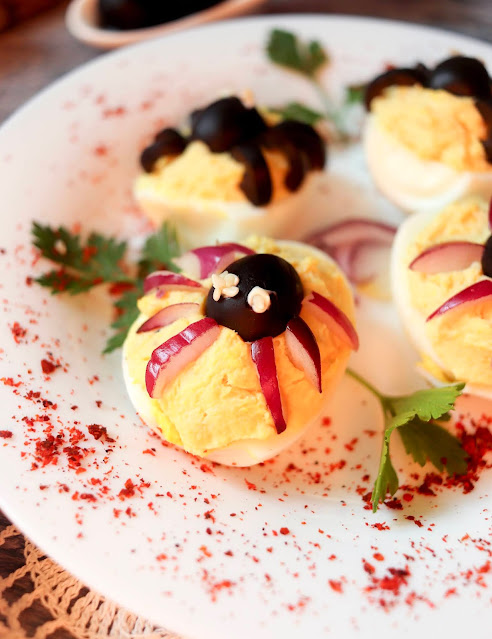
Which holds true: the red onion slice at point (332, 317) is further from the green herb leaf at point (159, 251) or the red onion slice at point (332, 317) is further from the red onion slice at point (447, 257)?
the green herb leaf at point (159, 251)

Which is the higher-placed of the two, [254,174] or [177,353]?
[254,174]

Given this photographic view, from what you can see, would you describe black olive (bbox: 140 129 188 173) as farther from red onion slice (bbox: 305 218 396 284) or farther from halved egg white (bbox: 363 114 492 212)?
halved egg white (bbox: 363 114 492 212)

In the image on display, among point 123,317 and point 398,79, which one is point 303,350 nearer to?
point 123,317

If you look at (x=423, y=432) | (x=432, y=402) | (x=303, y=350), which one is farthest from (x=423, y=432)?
(x=303, y=350)

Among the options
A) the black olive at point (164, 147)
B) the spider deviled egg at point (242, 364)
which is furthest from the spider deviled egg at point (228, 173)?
the spider deviled egg at point (242, 364)

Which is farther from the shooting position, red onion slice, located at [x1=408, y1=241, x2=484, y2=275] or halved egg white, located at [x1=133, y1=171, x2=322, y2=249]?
halved egg white, located at [x1=133, y1=171, x2=322, y2=249]

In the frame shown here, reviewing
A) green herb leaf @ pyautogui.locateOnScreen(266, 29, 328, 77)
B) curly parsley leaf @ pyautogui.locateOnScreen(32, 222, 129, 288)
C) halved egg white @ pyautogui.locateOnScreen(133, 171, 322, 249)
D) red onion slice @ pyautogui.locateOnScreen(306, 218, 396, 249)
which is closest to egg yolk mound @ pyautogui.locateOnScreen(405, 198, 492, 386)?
red onion slice @ pyautogui.locateOnScreen(306, 218, 396, 249)

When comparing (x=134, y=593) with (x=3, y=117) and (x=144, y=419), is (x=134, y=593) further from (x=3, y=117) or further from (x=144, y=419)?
(x=3, y=117)

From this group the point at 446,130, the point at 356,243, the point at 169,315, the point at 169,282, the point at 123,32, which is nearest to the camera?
the point at 169,315
